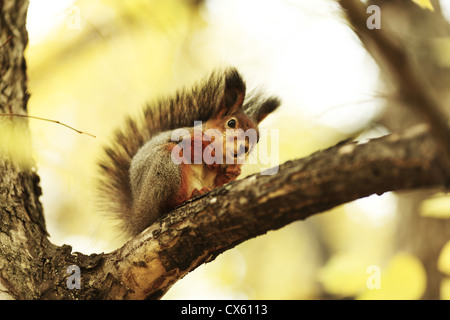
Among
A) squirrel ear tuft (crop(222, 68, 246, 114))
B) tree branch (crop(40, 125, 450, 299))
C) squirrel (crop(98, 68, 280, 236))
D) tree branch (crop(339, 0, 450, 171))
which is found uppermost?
squirrel ear tuft (crop(222, 68, 246, 114))

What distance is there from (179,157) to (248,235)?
2.88 ft

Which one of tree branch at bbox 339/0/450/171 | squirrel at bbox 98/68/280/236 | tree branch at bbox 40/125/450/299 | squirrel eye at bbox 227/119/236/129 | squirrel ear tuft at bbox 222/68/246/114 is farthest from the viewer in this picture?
squirrel eye at bbox 227/119/236/129

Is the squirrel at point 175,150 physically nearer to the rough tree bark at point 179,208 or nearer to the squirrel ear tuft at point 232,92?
the squirrel ear tuft at point 232,92

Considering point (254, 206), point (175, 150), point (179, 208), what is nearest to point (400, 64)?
point (254, 206)

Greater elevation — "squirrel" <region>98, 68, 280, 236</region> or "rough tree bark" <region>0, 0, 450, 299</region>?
"squirrel" <region>98, 68, 280, 236</region>

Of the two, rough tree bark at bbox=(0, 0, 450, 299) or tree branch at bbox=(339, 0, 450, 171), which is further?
rough tree bark at bbox=(0, 0, 450, 299)

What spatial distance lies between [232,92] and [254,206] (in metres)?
1.28

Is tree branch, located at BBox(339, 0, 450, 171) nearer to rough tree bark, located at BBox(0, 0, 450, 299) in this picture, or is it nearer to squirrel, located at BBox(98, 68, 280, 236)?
rough tree bark, located at BBox(0, 0, 450, 299)

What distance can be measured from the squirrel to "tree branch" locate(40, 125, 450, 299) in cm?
42

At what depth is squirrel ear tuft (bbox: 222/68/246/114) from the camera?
238 centimetres

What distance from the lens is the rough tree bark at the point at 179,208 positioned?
1.09 meters

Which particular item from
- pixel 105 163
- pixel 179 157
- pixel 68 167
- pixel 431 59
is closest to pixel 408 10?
pixel 431 59

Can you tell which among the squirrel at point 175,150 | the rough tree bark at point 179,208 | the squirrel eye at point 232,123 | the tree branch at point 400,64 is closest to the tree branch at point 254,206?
the rough tree bark at point 179,208

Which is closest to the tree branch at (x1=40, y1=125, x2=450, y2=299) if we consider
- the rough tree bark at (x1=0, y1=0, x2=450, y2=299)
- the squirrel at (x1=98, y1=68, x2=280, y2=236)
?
the rough tree bark at (x1=0, y1=0, x2=450, y2=299)
